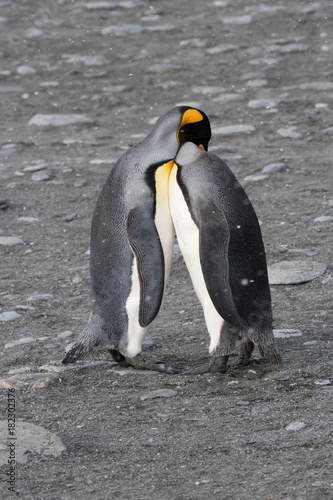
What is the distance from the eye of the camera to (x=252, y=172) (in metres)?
4.81

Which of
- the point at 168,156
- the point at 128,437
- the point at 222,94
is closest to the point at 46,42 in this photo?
the point at 222,94

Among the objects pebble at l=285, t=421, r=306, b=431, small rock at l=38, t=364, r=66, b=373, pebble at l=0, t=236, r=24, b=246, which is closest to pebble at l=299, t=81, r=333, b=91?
pebble at l=0, t=236, r=24, b=246

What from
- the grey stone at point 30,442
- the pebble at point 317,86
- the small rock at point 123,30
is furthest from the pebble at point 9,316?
the small rock at point 123,30

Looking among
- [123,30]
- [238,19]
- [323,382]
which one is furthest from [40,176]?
[238,19]

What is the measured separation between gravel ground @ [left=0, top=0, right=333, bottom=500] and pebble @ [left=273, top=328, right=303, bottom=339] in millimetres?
10

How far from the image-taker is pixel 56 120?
5.95 metres

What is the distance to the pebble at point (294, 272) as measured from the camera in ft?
11.0

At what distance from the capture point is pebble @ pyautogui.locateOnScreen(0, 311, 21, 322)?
10.4 ft

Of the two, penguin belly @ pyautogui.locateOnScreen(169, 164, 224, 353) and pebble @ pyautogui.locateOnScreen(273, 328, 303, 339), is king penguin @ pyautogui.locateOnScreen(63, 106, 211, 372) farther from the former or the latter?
pebble @ pyautogui.locateOnScreen(273, 328, 303, 339)

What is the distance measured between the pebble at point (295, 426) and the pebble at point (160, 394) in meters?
0.40

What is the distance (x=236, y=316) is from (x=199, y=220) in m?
0.31

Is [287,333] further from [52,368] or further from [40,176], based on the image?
[40,176]

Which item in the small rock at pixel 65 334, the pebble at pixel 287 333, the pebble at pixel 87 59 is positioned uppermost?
the pebble at pixel 287 333

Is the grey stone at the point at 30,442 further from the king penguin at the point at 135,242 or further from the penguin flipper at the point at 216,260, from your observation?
the penguin flipper at the point at 216,260
